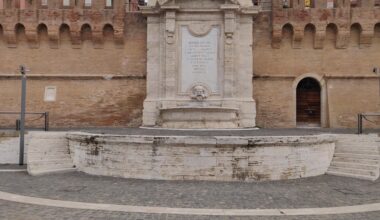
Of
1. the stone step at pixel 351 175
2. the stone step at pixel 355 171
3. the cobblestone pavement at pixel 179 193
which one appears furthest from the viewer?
the stone step at pixel 355 171

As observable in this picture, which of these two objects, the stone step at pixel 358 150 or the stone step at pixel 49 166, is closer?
the stone step at pixel 49 166

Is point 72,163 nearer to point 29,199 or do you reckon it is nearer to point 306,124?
point 29,199

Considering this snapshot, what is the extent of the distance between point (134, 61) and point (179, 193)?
11873 millimetres

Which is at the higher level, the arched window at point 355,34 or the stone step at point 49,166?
the arched window at point 355,34

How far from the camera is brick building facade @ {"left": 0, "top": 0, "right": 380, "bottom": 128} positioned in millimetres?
18344

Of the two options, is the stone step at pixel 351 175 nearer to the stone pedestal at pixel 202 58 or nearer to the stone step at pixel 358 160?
the stone step at pixel 358 160

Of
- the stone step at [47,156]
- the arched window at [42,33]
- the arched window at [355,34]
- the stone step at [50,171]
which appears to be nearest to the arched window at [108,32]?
the arched window at [42,33]

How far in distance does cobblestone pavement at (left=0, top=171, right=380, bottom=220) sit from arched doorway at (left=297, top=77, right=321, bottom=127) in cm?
938

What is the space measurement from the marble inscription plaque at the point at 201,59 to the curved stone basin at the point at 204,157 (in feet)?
24.5

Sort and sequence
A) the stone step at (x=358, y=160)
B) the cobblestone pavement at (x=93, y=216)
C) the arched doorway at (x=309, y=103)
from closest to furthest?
the cobblestone pavement at (x=93, y=216)
the stone step at (x=358, y=160)
the arched doorway at (x=309, y=103)

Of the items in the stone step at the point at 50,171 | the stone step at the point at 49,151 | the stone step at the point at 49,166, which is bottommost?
the stone step at the point at 50,171

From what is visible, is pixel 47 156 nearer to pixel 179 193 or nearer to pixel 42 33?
pixel 179 193

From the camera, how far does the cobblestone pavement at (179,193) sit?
6305mm

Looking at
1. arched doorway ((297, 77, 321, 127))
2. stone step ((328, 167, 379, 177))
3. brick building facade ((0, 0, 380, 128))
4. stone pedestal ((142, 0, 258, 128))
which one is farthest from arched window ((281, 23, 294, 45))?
stone step ((328, 167, 379, 177))
